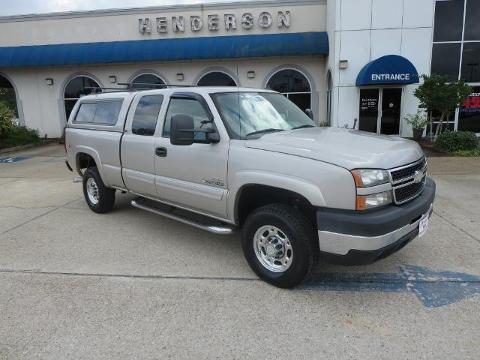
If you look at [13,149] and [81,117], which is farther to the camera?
[13,149]

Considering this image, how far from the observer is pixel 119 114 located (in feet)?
18.5

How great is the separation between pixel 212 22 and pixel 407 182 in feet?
49.9

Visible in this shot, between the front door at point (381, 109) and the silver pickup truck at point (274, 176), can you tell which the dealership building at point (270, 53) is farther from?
the silver pickup truck at point (274, 176)

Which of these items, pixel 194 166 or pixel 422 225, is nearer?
pixel 422 225

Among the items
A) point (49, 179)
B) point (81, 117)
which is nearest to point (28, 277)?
point (81, 117)

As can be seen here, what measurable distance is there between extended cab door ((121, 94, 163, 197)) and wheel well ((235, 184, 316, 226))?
145 cm

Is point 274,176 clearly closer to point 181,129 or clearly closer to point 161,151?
point 181,129

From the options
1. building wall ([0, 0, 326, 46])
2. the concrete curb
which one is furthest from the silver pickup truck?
building wall ([0, 0, 326, 46])

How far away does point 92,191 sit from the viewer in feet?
21.4

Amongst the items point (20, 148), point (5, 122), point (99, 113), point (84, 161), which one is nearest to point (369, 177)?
point (99, 113)

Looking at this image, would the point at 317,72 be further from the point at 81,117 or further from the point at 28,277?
the point at 28,277

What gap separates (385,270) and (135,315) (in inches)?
102

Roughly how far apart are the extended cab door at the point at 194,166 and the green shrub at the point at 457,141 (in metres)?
10.6

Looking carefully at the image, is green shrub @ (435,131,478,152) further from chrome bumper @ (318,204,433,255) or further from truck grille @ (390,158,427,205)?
chrome bumper @ (318,204,433,255)
